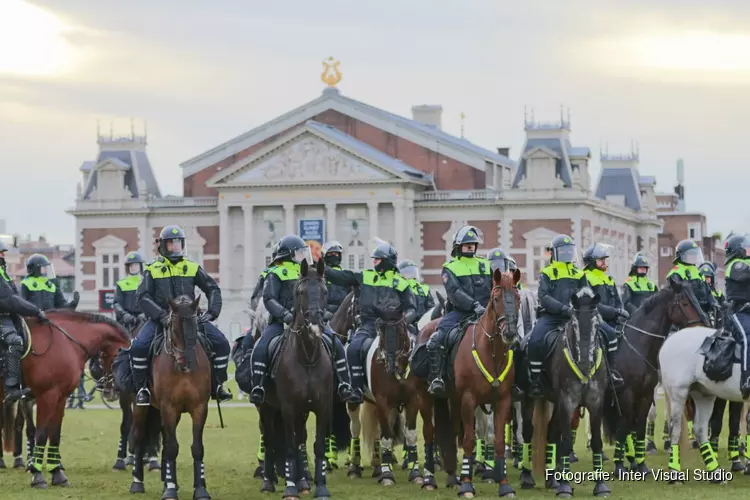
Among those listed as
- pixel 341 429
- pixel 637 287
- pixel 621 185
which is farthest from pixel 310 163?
pixel 341 429

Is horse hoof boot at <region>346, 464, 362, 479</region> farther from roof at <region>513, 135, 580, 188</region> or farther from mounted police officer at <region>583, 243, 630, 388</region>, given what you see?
roof at <region>513, 135, 580, 188</region>

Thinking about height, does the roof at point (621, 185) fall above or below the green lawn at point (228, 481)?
above

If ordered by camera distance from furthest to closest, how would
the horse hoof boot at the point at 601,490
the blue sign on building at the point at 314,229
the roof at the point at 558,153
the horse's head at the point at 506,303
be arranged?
the blue sign on building at the point at 314,229 → the roof at the point at 558,153 → the horse hoof boot at the point at 601,490 → the horse's head at the point at 506,303

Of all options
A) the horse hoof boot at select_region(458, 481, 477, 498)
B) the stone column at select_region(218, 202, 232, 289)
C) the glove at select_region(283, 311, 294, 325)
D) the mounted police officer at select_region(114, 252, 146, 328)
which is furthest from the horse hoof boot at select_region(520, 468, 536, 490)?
the stone column at select_region(218, 202, 232, 289)

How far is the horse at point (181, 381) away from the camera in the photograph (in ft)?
60.6

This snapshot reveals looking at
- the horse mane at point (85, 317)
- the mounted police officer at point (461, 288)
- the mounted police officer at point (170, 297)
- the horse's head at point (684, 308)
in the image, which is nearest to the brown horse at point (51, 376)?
the horse mane at point (85, 317)

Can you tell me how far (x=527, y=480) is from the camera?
66.4ft

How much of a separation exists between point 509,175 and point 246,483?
78.2 meters

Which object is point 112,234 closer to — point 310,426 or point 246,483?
point 310,426

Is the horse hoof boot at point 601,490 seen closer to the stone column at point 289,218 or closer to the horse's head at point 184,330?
the horse's head at point 184,330

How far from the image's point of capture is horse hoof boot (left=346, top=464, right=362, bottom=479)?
22.3 m

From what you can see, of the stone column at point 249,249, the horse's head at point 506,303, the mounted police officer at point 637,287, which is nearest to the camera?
the horse's head at point 506,303

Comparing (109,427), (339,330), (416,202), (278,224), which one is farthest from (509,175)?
(339,330)

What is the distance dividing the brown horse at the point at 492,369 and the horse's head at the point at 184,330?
3384 mm
